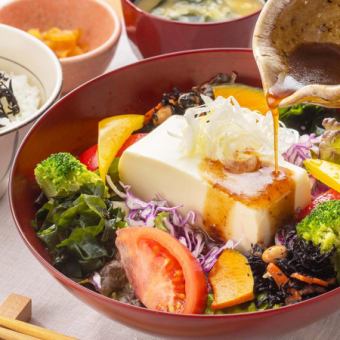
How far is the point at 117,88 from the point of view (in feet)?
9.12

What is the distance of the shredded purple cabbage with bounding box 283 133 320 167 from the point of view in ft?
8.45

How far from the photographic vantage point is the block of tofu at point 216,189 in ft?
7.41

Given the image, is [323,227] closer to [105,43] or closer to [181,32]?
[181,32]

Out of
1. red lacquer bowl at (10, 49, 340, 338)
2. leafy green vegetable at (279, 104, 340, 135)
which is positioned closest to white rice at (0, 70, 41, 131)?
red lacquer bowl at (10, 49, 340, 338)

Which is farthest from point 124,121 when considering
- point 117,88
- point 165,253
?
point 165,253

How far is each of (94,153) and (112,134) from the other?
0.32ft

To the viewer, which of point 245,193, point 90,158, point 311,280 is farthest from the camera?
point 90,158

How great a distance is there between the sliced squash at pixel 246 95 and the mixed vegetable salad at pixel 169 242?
22 cm

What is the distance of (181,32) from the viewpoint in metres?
3.13

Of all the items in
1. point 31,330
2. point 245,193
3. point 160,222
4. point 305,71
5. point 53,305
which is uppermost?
point 305,71

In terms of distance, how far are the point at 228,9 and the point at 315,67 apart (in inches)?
53.4

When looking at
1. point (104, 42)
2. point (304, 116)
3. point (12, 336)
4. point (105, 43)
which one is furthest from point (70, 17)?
point (12, 336)

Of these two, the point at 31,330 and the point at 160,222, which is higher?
the point at 160,222

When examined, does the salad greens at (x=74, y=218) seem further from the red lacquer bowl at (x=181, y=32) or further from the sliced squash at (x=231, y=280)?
the red lacquer bowl at (x=181, y=32)
